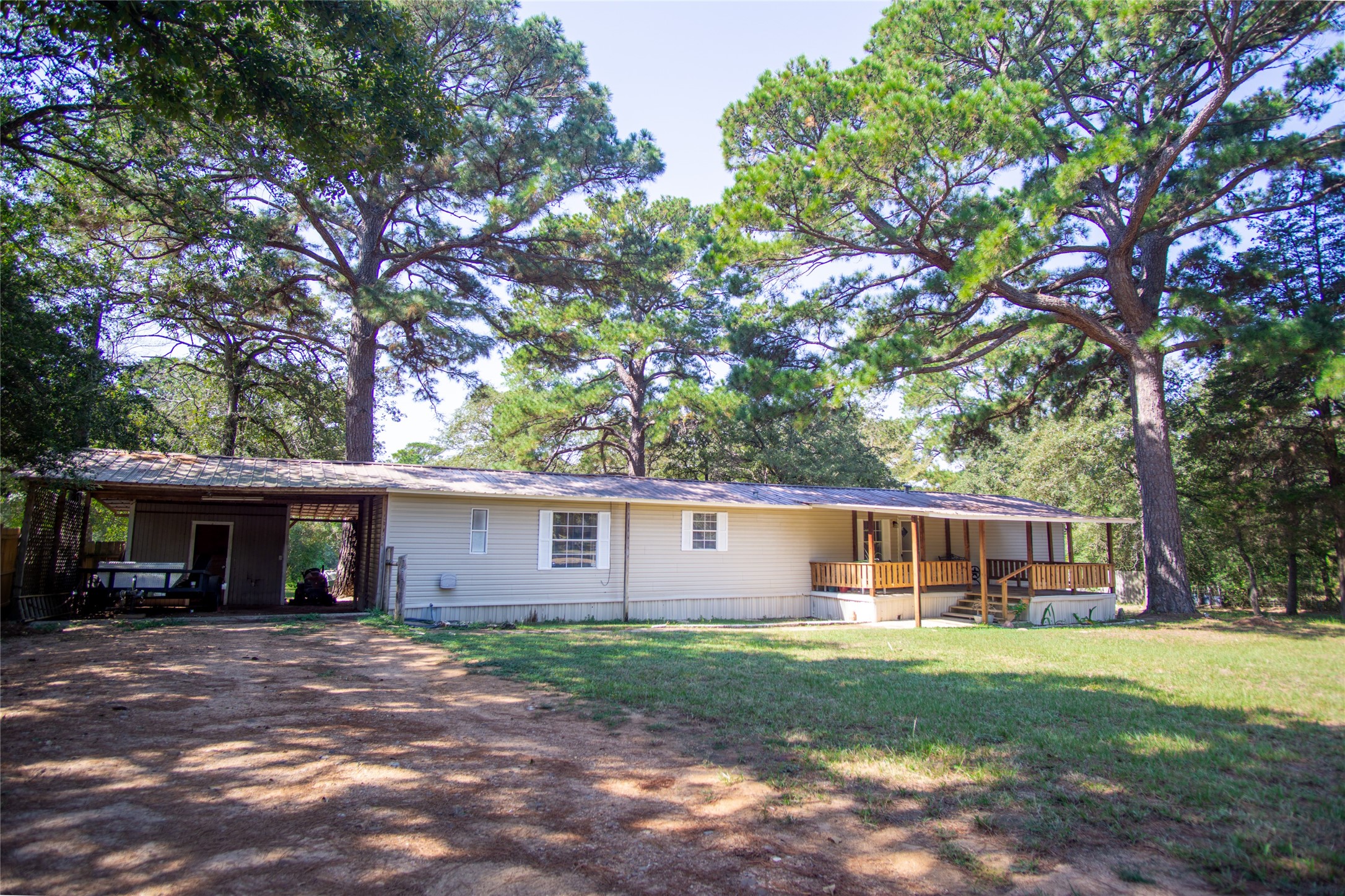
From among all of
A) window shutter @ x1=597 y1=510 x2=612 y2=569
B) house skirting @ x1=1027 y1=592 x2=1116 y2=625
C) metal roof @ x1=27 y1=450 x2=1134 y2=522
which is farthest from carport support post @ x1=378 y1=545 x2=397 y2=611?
house skirting @ x1=1027 y1=592 x2=1116 y2=625

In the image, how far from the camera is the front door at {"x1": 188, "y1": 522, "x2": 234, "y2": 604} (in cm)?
1486

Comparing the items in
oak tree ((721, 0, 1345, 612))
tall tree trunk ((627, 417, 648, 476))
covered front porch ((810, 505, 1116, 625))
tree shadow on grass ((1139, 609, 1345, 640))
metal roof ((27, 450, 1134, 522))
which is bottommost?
tree shadow on grass ((1139, 609, 1345, 640))

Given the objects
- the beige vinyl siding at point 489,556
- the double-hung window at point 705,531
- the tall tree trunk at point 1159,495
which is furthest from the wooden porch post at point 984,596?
the beige vinyl siding at point 489,556

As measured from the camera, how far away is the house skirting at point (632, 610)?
13.1 meters

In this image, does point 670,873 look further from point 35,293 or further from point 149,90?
point 35,293

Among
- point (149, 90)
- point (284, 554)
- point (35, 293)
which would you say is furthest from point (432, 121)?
point (284, 554)

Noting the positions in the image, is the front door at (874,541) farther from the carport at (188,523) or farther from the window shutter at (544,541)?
the carport at (188,523)

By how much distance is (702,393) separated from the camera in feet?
73.1

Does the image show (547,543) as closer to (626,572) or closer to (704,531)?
(626,572)

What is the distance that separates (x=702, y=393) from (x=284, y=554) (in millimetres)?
12260

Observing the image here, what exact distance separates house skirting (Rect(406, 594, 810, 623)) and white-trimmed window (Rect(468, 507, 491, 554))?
1057 millimetres

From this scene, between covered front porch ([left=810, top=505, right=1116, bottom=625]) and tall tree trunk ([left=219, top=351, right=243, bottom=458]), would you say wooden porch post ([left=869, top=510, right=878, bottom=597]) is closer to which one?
covered front porch ([left=810, top=505, right=1116, bottom=625])

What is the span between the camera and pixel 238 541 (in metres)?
15.4

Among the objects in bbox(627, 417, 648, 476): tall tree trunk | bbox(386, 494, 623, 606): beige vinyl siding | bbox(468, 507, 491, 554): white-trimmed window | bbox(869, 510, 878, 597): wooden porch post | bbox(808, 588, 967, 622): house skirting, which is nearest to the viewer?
bbox(386, 494, 623, 606): beige vinyl siding
